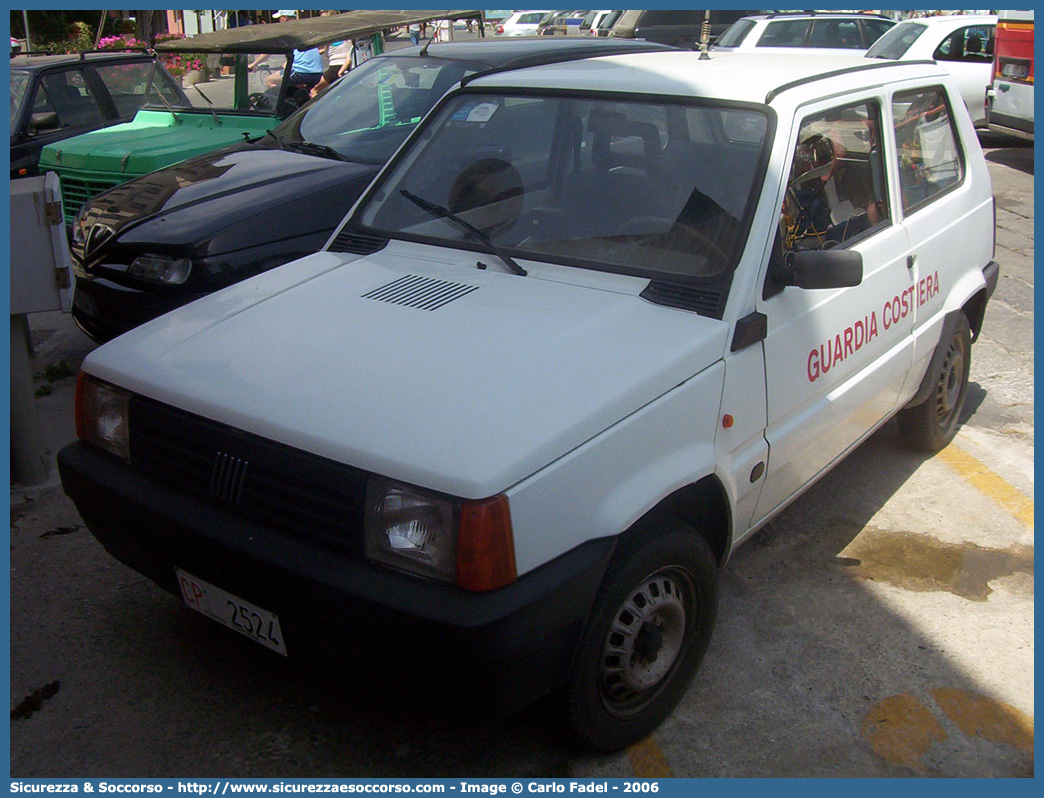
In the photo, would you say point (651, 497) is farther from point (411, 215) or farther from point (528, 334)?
point (411, 215)

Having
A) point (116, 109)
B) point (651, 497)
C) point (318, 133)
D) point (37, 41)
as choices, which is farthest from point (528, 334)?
point (37, 41)

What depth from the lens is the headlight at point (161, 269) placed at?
16.2ft

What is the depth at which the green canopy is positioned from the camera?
698 centimetres

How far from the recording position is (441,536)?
2.27 m

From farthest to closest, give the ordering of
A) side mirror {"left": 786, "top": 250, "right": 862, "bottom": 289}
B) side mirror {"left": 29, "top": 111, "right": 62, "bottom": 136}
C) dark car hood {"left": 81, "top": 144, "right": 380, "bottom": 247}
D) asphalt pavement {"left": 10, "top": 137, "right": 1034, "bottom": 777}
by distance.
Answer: side mirror {"left": 29, "top": 111, "right": 62, "bottom": 136}, dark car hood {"left": 81, "top": 144, "right": 380, "bottom": 247}, side mirror {"left": 786, "top": 250, "right": 862, "bottom": 289}, asphalt pavement {"left": 10, "top": 137, "right": 1034, "bottom": 777}

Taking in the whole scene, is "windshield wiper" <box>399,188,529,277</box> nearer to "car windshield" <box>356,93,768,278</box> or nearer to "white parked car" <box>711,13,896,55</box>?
"car windshield" <box>356,93,768,278</box>

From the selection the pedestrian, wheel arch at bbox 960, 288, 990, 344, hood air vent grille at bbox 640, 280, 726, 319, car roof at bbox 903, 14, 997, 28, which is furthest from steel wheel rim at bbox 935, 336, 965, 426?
car roof at bbox 903, 14, 997, 28

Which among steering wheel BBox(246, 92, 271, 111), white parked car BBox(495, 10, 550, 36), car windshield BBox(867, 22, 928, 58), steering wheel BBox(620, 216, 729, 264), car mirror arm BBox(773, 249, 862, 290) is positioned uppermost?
white parked car BBox(495, 10, 550, 36)

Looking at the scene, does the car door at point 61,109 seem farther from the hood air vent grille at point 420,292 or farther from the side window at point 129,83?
the hood air vent grille at point 420,292

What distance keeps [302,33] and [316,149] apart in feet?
5.21

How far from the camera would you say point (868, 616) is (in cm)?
349

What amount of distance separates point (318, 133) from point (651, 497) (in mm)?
4490

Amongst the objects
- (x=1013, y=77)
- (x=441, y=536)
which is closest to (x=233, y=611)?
(x=441, y=536)

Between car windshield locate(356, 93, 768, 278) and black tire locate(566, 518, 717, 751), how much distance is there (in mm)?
895
